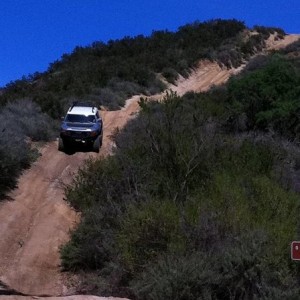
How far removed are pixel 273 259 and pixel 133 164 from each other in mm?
6616

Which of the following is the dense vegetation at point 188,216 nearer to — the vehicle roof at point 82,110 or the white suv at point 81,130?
the white suv at point 81,130

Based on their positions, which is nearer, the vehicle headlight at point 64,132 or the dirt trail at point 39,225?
the dirt trail at point 39,225

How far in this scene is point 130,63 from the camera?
171ft

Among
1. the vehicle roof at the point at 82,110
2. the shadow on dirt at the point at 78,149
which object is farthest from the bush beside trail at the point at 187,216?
the vehicle roof at the point at 82,110

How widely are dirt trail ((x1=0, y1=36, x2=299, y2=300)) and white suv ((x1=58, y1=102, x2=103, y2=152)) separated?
0.49 metres

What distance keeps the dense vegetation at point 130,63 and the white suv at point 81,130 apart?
281 inches

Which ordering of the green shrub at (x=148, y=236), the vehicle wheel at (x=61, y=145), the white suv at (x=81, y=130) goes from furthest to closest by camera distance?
the vehicle wheel at (x=61, y=145)
the white suv at (x=81, y=130)
the green shrub at (x=148, y=236)

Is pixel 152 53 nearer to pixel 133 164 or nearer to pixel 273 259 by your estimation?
pixel 133 164

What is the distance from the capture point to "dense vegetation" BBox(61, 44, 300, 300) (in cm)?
1058

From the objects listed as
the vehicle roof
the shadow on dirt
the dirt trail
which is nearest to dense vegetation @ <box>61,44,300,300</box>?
the dirt trail

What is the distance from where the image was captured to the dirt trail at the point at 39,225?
14.2 m

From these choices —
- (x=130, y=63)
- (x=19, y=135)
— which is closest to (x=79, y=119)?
(x=19, y=135)

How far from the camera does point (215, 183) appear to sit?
1398 cm

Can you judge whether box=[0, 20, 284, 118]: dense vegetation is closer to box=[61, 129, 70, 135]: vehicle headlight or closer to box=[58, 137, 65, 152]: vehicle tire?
box=[58, 137, 65, 152]: vehicle tire
